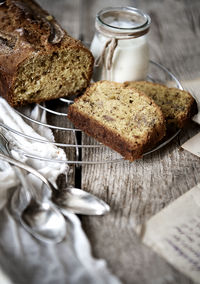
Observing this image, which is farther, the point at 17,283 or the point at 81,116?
the point at 81,116

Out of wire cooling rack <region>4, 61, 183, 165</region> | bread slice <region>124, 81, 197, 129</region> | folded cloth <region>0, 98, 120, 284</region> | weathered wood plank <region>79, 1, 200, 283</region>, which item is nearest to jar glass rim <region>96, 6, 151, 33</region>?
bread slice <region>124, 81, 197, 129</region>

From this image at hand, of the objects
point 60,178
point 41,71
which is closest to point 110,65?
point 41,71

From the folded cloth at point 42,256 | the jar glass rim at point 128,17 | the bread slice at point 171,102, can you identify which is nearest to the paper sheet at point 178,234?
the folded cloth at point 42,256

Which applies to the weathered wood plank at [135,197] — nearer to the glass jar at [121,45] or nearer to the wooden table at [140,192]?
the wooden table at [140,192]

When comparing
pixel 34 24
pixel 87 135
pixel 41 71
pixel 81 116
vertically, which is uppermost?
pixel 34 24

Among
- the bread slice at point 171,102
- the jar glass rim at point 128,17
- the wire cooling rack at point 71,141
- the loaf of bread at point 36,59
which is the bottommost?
the wire cooling rack at point 71,141

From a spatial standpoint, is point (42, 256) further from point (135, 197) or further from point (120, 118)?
point (120, 118)

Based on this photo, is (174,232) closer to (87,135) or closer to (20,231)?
(20,231)
